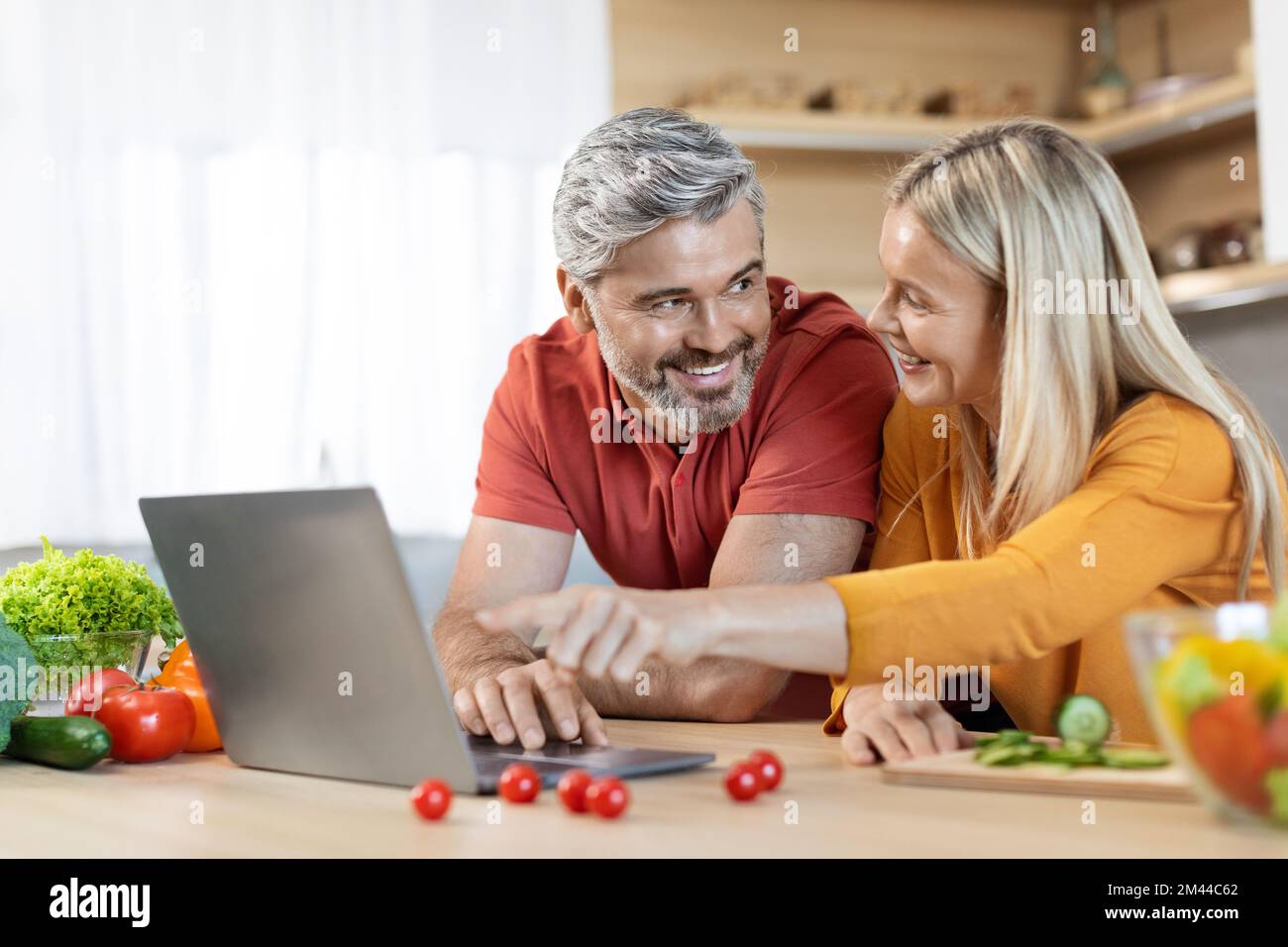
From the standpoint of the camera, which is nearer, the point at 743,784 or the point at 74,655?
the point at 743,784

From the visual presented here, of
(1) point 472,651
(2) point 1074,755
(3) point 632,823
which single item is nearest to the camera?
(3) point 632,823

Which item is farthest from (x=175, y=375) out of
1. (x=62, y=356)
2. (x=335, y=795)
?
(x=335, y=795)

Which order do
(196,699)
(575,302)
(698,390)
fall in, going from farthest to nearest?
1. (575,302)
2. (698,390)
3. (196,699)

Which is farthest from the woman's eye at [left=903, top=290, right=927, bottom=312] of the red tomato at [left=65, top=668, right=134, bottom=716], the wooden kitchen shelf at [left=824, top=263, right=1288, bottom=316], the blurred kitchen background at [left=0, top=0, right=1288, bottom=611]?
the blurred kitchen background at [left=0, top=0, right=1288, bottom=611]

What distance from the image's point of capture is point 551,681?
50.6 inches

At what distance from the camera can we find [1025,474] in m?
1.35

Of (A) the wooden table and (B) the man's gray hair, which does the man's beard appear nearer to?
(B) the man's gray hair

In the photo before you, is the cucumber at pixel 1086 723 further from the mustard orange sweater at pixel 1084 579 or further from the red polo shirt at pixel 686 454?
the red polo shirt at pixel 686 454

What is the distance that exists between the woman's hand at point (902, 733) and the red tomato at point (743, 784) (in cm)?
18

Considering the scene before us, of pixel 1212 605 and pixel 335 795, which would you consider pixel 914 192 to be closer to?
pixel 1212 605

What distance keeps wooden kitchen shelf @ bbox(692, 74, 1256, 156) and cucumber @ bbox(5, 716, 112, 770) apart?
7.50 ft

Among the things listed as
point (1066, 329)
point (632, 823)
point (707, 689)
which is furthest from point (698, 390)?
point (632, 823)

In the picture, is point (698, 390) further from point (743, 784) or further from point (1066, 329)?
point (743, 784)

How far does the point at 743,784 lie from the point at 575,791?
0.11m
